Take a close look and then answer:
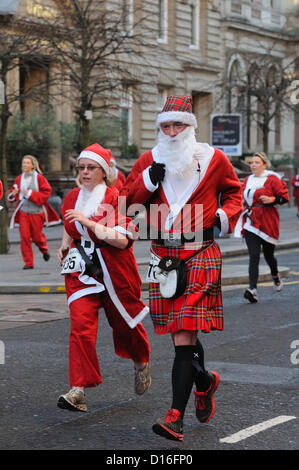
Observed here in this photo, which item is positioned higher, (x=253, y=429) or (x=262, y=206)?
(x=262, y=206)

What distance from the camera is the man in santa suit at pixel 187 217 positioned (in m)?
5.43

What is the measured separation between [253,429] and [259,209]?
6536 mm

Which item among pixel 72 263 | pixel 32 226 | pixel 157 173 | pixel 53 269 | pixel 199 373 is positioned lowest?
pixel 53 269

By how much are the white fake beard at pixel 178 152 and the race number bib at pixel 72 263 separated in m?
0.87

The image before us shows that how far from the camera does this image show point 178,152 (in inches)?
218

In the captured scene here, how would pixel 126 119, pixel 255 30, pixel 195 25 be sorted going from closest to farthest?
pixel 126 119 → pixel 195 25 → pixel 255 30

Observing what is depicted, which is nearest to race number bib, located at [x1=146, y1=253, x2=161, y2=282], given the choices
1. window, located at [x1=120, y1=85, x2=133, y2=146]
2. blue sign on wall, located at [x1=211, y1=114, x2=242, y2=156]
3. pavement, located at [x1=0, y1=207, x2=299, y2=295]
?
pavement, located at [x1=0, y1=207, x2=299, y2=295]

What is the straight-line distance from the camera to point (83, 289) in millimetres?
6027

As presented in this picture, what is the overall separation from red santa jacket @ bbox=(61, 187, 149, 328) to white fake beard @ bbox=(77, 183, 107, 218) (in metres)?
0.02

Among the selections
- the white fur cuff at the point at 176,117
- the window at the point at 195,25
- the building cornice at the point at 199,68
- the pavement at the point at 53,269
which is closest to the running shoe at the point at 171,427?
the white fur cuff at the point at 176,117

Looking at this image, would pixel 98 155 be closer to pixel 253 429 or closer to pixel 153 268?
pixel 153 268

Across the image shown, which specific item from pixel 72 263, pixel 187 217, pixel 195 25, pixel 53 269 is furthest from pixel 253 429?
pixel 195 25

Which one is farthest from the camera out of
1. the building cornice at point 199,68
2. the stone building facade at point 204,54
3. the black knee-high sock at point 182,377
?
the building cornice at point 199,68

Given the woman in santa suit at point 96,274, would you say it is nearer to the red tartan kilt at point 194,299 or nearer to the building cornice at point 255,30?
the red tartan kilt at point 194,299
